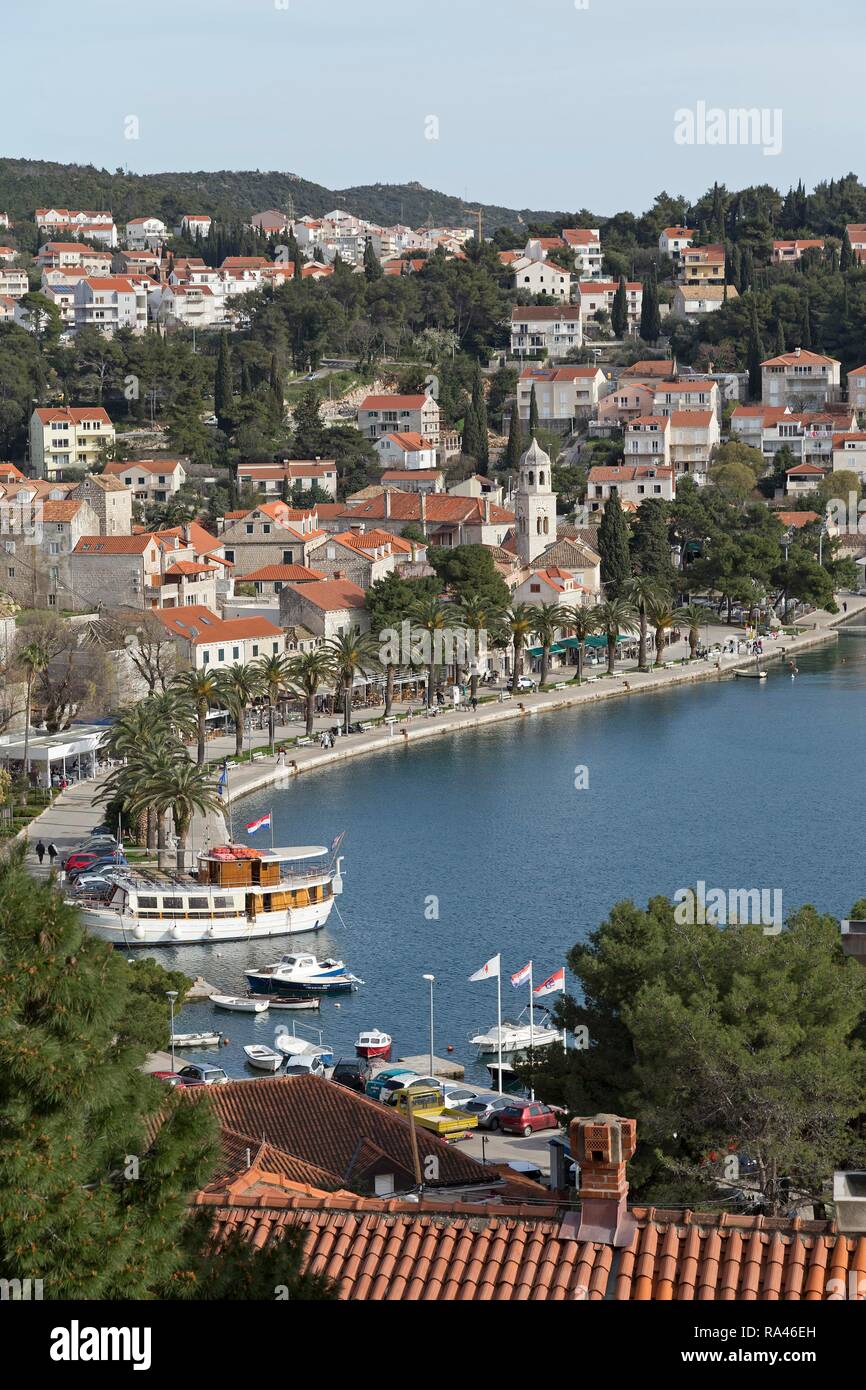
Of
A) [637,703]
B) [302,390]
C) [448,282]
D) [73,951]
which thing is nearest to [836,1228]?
[73,951]

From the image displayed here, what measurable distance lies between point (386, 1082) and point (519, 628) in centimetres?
3470

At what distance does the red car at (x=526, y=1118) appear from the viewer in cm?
2123

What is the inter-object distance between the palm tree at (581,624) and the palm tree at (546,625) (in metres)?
0.26

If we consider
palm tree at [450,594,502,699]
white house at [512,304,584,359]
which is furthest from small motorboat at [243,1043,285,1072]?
white house at [512,304,584,359]

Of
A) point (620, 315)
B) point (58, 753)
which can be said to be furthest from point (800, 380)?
point (58, 753)

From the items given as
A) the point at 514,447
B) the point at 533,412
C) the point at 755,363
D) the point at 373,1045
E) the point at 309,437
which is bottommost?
the point at 373,1045

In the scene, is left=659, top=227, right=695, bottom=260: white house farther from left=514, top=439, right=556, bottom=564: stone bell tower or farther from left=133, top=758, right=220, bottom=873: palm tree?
left=133, top=758, right=220, bottom=873: palm tree

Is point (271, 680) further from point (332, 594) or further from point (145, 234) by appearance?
point (145, 234)

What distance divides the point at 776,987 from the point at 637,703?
3873 cm

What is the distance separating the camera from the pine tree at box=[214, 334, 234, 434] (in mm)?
86500

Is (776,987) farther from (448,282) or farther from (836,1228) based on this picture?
(448,282)

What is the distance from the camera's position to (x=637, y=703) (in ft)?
182

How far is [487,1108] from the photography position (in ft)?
71.7

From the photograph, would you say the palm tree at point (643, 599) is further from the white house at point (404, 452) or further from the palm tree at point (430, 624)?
the white house at point (404, 452)
